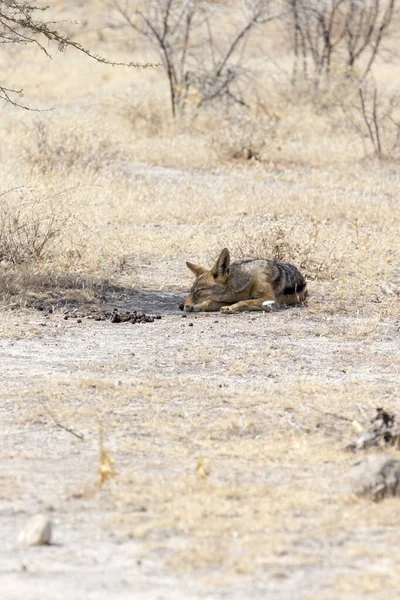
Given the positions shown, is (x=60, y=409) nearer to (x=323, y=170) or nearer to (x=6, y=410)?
(x=6, y=410)

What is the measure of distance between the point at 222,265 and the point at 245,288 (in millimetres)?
273

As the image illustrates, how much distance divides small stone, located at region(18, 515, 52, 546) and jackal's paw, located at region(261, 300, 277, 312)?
15.6 feet

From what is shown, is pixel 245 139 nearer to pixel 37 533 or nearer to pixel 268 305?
pixel 268 305

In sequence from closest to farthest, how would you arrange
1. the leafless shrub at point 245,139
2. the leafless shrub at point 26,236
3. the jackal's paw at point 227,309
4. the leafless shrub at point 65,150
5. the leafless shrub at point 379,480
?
1. the leafless shrub at point 379,480
2. the jackal's paw at point 227,309
3. the leafless shrub at point 26,236
4. the leafless shrub at point 65,150
5. the leafless shrub at point 245,139

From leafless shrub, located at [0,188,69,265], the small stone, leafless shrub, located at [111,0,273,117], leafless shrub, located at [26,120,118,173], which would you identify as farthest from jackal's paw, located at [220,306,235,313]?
leafless shrub, located at [111,0,273,117]

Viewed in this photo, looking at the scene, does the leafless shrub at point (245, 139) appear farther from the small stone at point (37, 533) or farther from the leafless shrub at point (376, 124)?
the small stone at point (37, 533)

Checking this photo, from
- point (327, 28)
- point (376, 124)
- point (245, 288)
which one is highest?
point (327, 28)

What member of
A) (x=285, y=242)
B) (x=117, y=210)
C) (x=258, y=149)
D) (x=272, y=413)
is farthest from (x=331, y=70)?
(x=272, y=413)

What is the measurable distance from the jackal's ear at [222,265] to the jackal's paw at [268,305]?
430 millimetres

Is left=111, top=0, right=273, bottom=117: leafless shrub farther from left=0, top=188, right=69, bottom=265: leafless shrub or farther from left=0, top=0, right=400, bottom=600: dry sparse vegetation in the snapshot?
left=0, top=188, right=69, bottom=265: leafless shrub

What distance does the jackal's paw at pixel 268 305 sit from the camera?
8789 millimetres

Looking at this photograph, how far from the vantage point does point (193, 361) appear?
7344 mm

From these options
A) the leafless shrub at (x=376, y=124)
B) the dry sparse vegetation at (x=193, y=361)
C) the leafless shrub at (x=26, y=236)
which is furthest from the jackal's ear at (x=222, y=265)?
the leafless shrub at (x=376, y=124)

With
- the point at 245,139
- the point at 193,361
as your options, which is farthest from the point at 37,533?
the point at 245,139
